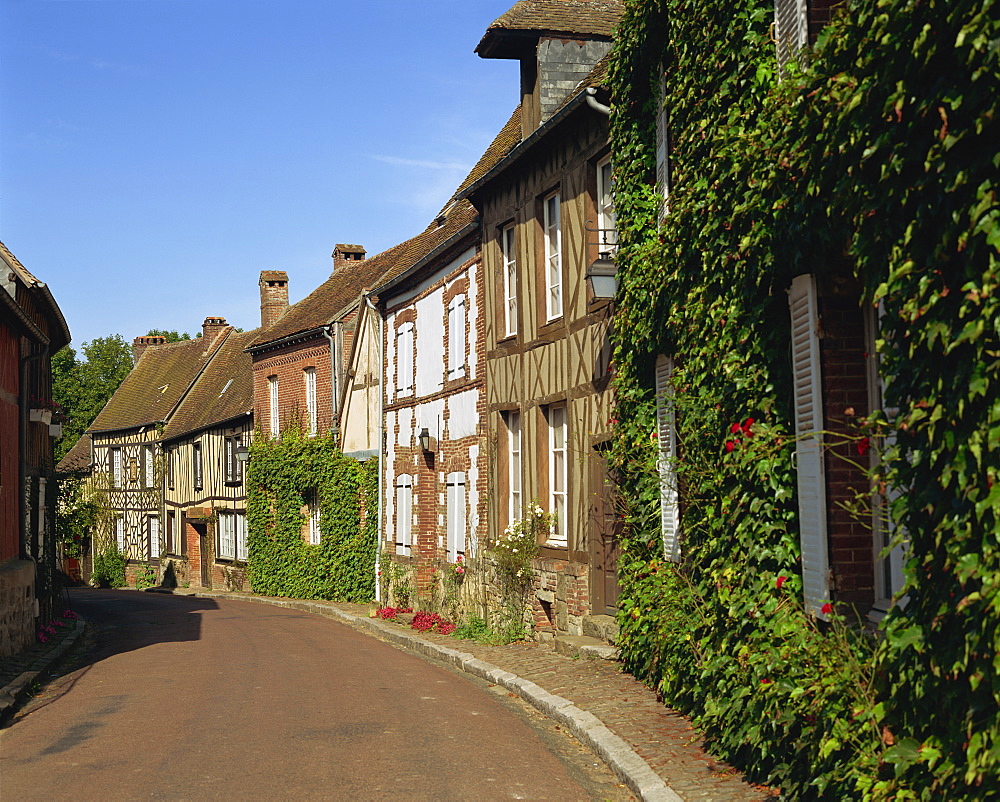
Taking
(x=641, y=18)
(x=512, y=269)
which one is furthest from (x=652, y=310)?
(x=512, y=269)

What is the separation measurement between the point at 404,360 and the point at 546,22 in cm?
883

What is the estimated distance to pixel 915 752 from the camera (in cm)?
436

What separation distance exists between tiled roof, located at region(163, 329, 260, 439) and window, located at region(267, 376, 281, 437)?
56.3 inches

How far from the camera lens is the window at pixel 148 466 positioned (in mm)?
41375

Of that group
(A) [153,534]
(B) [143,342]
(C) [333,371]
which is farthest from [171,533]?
(C) [333,371]

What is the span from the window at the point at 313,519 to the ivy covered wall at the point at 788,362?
18287mm

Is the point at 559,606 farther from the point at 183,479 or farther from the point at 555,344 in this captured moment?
the point at 183,479

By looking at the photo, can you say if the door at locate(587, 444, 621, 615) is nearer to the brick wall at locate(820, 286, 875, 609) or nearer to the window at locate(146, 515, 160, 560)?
the brick wall at locate(820, 286, 875, 609)

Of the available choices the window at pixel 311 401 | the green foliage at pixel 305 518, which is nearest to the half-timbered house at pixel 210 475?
the green foliage at pixel 305 518

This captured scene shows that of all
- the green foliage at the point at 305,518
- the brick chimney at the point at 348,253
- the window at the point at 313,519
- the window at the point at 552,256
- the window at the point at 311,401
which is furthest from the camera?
the brick chimney at the point at 348,253

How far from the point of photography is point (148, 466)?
4169 centimetres

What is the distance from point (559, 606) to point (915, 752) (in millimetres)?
8992

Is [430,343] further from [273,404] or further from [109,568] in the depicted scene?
[109,568]

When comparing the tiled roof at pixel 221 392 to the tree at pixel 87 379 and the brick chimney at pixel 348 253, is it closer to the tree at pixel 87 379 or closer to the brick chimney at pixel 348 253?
the brick chimney at pixel 348 253
